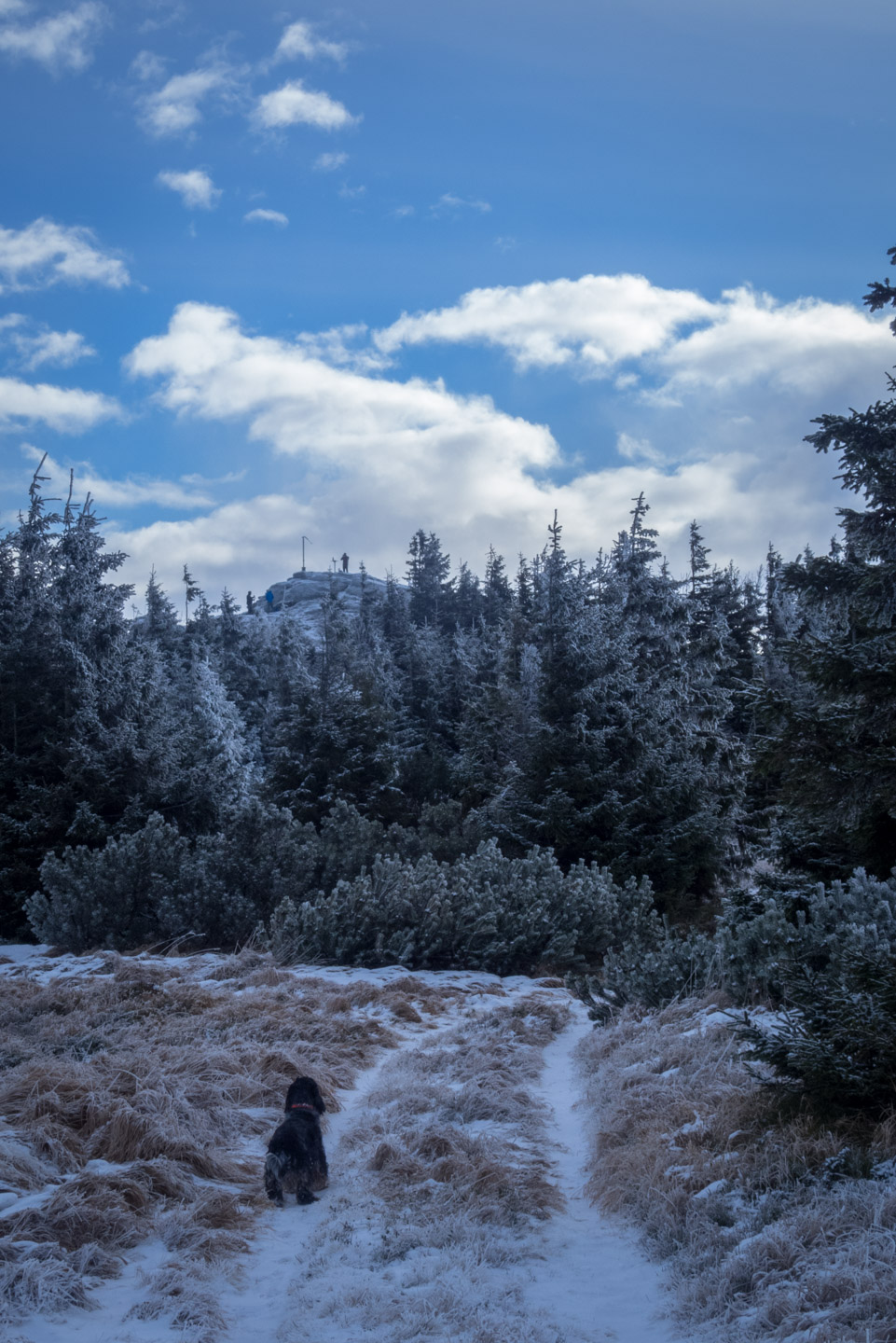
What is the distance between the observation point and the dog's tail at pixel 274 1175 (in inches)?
183

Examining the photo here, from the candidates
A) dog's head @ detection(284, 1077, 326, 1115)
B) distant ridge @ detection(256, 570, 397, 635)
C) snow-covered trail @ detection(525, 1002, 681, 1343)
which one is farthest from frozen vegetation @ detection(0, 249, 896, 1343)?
distant ridge @ detection(256, 570, 397, 635)

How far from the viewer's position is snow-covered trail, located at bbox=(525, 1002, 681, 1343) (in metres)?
3.39

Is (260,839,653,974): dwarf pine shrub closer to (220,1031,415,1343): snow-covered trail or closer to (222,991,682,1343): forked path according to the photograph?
(220,1031,415,1343): snow-covered trail

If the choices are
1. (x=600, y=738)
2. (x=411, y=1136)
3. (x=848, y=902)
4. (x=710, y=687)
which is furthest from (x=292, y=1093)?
(x=710, y=687)

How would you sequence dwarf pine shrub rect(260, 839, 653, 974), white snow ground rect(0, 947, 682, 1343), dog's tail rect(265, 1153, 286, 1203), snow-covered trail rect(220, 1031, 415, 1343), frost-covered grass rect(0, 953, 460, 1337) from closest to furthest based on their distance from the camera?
1. white snow ground rect(0, 947, 682, 1343)
2. snow-covered trail rect(220, 1031, 415, 1343)
3. frost-covered grass rect(0, 953, 460, 1337)
4. dog's tail rect(265, 1153, 286, 1203)
5. dwarf pine shrub rect(260, 839, 653, 974)

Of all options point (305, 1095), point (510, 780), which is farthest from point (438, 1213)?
point (510, 780)

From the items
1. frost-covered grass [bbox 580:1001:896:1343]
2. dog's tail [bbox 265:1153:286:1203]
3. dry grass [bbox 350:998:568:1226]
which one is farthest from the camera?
dog's tail [bbox 265:1153:286:1203]

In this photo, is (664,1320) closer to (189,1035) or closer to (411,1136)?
(411,1136)

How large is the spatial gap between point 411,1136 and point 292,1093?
0.79 metres

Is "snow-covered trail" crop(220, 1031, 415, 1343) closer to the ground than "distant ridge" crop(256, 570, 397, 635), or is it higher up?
closer to the ground

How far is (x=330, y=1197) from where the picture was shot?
4.70m

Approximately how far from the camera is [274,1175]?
15.4 ft

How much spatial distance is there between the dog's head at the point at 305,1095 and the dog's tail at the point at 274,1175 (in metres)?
0.52

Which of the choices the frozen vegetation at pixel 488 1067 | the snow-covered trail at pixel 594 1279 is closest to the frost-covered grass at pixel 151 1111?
the frozen vegetation at pixel 488 1067
